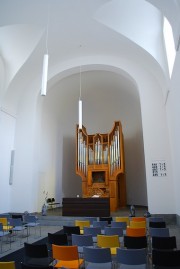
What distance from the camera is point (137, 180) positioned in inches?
509

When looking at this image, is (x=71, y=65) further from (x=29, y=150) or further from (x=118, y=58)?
(x=29, y=150)

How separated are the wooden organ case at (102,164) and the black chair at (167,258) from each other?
753cm

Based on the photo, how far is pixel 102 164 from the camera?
11477 millimetres

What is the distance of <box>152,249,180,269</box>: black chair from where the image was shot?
305 cm

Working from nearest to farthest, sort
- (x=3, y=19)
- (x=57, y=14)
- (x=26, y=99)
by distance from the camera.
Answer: (x=3, y=19) < (x=57, y=14) < (x=26, y=99)

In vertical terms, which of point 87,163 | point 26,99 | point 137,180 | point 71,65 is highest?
point 71,65

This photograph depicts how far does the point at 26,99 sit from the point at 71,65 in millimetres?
2746

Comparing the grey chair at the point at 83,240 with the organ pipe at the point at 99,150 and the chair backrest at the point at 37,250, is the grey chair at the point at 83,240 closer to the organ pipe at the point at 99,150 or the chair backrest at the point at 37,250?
the chair backrest at the point at 37,250

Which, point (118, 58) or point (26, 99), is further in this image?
point (26, 99)

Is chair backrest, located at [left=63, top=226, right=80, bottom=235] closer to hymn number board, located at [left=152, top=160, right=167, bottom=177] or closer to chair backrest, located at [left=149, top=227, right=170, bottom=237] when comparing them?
chair backrest, located at [left=149, top=227, right=170, bottom=237]

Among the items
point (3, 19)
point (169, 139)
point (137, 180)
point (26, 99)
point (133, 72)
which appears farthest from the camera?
point (137, 180)

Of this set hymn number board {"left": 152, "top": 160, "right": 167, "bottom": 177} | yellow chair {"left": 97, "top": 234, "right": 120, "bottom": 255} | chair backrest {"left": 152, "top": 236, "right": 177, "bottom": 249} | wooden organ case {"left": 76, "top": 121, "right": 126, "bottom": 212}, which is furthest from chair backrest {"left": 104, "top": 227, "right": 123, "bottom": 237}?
wooden organ case {"left": 76, "top": 121, "right": 126, "bottom": 212}

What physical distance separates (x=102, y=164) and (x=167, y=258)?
331 inches

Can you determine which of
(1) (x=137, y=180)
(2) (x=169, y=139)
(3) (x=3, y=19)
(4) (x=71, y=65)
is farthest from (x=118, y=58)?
(1) (x=137, y=180)
